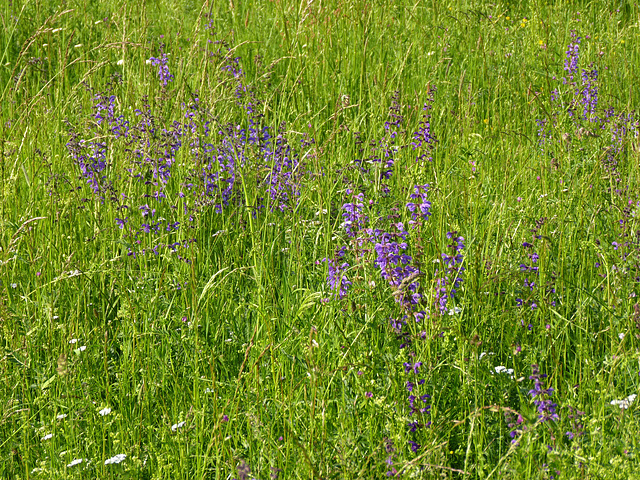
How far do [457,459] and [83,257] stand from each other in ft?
4.96

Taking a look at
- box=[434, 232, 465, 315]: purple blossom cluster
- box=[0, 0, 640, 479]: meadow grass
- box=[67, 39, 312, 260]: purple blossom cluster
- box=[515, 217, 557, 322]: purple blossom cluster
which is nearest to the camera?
box=[0, 0, 640, 479]: meadow grass

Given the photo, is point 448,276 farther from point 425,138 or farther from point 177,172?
point 177,172

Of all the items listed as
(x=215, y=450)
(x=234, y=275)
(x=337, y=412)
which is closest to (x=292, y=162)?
(x=234, y=275)

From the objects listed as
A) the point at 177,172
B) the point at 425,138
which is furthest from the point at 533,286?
the point at 177,172

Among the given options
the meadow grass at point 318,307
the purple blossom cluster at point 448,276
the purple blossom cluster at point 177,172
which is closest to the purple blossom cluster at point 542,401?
the meadow grass at point 318,307

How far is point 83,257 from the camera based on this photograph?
8.14 feet

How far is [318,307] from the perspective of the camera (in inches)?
82.1

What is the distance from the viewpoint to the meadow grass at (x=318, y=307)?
1599 mm

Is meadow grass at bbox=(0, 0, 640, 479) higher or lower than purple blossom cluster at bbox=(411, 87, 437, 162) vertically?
lower

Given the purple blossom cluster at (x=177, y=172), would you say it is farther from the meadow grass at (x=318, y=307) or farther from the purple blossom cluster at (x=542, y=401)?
the purple blossom cluster at (x=542, y=401)

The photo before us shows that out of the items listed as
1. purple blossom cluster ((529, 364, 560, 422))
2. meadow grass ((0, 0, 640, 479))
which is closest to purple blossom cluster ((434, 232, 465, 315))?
meadow grass ((0, 0, 640, 479))

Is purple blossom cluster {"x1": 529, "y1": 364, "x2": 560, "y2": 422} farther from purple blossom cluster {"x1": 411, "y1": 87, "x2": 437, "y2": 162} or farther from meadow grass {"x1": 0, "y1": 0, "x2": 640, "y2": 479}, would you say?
purple blossom cluster {"x1": 411, "y1": 87, "x2": 437, "y2": 162}

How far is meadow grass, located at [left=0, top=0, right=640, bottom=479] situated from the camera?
1.60m

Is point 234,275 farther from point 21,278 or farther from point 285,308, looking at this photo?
point 21,278
